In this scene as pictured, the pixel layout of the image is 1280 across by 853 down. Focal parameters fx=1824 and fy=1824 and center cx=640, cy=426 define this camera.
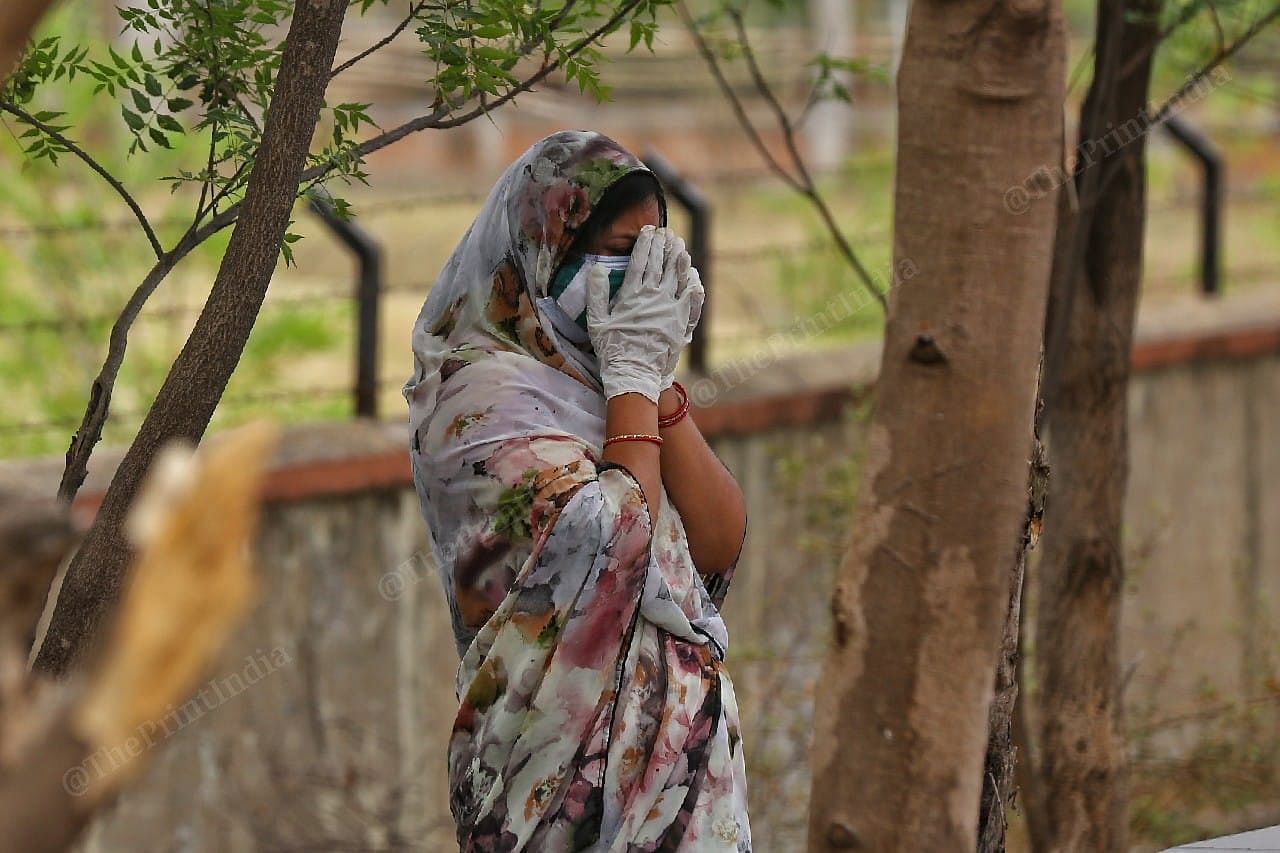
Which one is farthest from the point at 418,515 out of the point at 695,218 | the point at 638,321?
the point at 638,321

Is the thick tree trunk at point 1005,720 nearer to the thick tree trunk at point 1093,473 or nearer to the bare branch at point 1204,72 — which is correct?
the thick tree trunk at point 1093,473

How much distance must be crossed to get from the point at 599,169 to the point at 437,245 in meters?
10.6

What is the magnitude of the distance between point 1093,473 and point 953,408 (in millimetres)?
2136

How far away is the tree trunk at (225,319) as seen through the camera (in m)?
2.29

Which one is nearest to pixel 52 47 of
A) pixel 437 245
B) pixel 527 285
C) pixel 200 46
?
pixel 200 46

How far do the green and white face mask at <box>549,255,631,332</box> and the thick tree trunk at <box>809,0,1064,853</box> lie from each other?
28.4 inches

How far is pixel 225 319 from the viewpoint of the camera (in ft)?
7.53

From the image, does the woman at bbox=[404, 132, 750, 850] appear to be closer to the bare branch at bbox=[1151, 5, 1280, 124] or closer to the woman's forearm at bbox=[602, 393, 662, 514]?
the woman's forearm at bbox=[602, 393, 662, 514]

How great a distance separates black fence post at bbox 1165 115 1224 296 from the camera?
6566mm

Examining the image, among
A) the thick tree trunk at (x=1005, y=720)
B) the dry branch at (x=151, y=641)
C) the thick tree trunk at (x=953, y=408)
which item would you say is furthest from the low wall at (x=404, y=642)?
the dry branch at (x=151, y=641)

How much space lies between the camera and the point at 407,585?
477 centimetres

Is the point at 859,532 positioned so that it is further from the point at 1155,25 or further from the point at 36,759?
the point at 1155,25

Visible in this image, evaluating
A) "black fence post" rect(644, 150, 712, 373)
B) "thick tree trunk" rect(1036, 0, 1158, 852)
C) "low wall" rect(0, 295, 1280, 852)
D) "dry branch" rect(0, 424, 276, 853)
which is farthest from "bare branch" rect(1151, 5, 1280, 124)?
"dry branch" rect(0, 424, 276, 853)

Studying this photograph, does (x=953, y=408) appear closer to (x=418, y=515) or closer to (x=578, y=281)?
(x=578, y=281)
